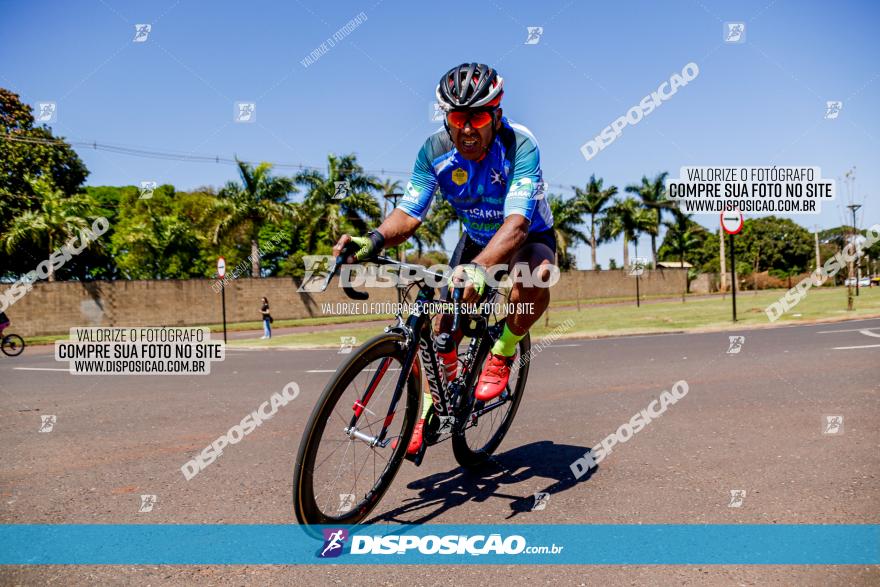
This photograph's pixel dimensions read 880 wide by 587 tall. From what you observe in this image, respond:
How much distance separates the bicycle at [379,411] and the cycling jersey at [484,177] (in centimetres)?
56

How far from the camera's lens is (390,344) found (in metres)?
3.13

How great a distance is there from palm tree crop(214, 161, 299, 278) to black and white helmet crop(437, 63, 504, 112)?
34.5m

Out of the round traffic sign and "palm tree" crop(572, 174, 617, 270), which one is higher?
"palm tree" crop(572, 174, 617, 270)

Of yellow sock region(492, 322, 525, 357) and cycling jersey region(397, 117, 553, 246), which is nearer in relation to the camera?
cycling jersey region(397, 117, 553, 246)

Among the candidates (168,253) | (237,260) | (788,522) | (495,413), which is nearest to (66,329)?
(168,253)

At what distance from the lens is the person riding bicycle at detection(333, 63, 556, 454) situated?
3391 millimetres

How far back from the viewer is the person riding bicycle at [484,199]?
11.1ft

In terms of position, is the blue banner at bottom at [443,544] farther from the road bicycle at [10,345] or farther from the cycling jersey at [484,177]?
the road bicycle at [10,345]

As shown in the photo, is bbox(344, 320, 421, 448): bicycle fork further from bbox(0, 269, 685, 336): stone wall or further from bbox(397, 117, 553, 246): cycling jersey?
bbox(0, 269, 685, 336): stone wall

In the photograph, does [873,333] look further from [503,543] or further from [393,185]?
[393,185]

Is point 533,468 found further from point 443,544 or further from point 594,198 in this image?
point 594,198

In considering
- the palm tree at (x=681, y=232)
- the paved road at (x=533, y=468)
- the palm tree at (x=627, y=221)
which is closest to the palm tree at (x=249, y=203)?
the paved road at (x=533, y=468)

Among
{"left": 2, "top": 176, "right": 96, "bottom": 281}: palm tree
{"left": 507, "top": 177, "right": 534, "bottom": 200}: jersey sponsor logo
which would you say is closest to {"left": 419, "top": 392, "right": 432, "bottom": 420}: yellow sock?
{"left": 507, "top": 177, "right": 534, "bottom": 200}: jersey sponsor logo

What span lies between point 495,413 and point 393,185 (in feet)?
135
